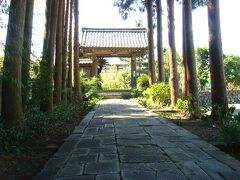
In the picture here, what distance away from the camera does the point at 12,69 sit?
6.48 metres

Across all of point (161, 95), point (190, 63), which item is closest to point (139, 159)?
point (190, 63)

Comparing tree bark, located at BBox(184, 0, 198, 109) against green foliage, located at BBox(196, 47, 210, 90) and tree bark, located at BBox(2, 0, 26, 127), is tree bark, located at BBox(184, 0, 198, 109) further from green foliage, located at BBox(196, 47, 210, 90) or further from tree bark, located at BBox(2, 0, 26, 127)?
green foliage, located at BBox(196, 47, 210, 90)

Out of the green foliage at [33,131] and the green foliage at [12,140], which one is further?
the green foliage at [33,131]

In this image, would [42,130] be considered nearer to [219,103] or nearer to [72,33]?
[219,103]

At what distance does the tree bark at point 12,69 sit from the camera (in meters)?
6.48

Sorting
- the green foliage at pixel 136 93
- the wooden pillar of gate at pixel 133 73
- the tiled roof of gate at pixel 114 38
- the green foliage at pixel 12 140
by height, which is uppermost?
the tiled roof of gate at pixel 114 38

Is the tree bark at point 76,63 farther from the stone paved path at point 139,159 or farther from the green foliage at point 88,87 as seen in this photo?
the stone paved path at point 139,159

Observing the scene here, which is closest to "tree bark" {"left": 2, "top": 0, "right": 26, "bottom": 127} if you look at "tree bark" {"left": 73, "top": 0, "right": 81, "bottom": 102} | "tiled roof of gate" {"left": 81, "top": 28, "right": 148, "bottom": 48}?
"tree bark" {"left": 73, "top": 0, "right": 81, "bottom": 102}

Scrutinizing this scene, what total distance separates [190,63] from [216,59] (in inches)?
83.9

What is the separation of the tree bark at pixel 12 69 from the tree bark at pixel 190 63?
586 centimetres

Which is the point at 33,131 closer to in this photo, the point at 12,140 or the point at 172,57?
the point at 12,140

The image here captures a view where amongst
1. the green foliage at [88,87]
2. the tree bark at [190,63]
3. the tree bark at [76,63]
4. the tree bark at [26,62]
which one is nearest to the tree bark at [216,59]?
the tree bark at [190,63]

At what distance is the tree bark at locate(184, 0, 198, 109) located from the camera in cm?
1102

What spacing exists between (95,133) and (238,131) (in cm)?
321
